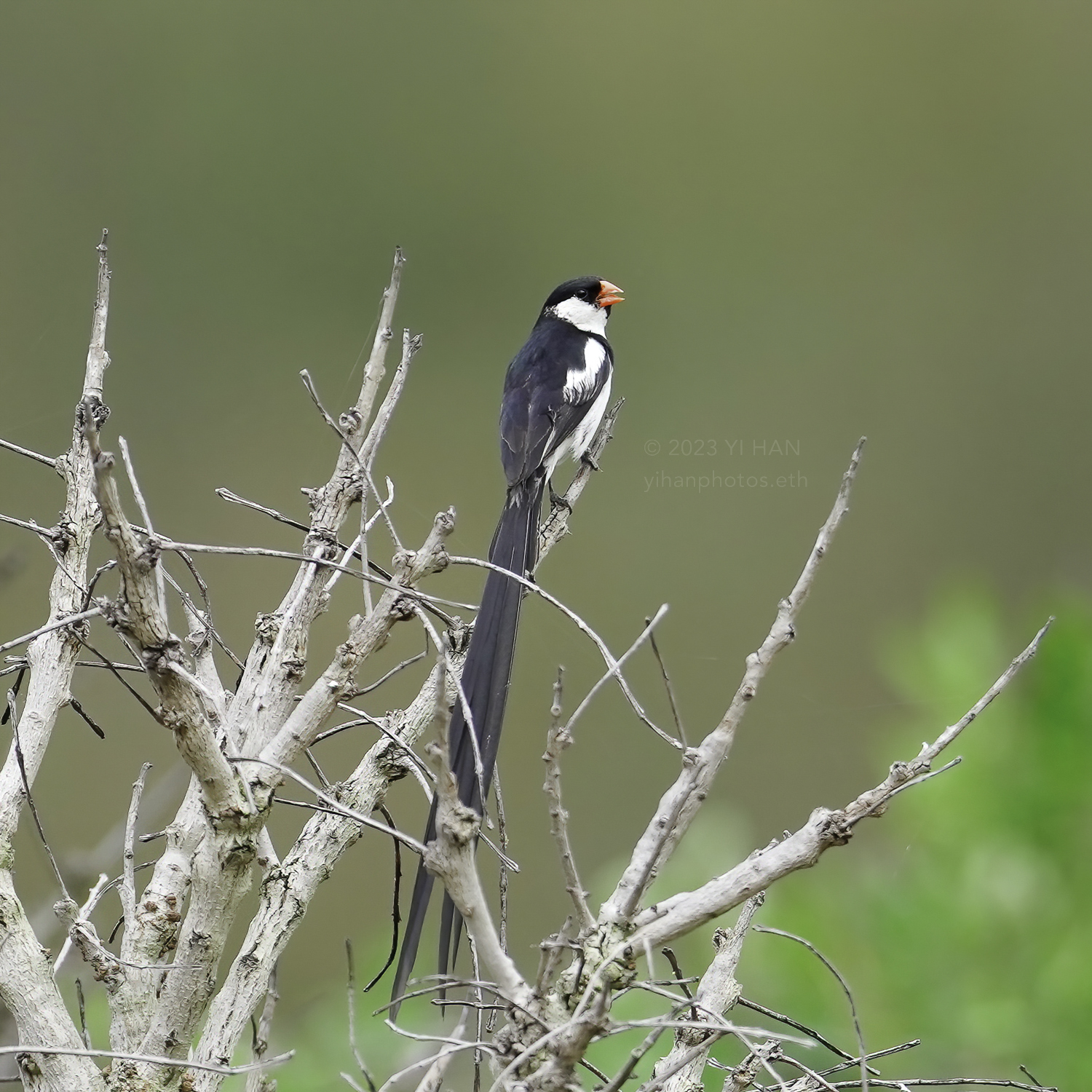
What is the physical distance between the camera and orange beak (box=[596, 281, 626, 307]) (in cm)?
220

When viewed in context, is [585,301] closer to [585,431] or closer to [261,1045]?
[585,431]

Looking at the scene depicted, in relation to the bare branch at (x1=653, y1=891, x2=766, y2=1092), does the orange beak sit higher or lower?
higher

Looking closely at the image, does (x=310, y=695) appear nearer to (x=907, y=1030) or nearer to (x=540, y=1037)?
(x=540, y=1037)

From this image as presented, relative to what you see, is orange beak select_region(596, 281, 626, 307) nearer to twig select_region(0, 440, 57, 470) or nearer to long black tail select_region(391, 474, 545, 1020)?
long black tail select_region(391, 474, 545, 1020)

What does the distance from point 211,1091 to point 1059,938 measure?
104 centimetres

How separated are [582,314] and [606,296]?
0.20 ft

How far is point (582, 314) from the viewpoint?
223cm

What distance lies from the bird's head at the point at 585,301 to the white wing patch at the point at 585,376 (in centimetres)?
25

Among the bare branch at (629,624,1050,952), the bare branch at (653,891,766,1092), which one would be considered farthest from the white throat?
the bare branch at (629,624,1050,952)

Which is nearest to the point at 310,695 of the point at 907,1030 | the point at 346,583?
the point at 907,1030

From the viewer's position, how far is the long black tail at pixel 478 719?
710 mm

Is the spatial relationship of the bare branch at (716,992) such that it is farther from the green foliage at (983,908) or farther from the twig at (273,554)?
the green foliage at (983,908)

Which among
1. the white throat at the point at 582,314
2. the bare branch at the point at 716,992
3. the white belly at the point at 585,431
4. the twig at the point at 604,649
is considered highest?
the white throat at the point at 582,314

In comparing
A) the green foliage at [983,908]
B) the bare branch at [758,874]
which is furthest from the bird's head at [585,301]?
the bare branch at [758,874]
